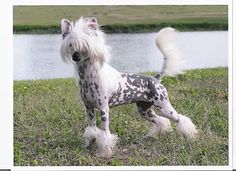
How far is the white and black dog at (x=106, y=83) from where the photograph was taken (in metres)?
3.78

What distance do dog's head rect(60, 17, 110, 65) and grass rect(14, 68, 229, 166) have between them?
2.29 ft

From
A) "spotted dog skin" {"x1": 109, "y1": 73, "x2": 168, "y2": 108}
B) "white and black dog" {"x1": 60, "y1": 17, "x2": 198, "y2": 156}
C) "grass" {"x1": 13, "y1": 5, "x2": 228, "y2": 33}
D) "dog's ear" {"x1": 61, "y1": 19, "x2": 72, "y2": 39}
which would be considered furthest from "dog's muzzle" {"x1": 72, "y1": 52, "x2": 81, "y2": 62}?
"grass" {"x1": 13, "y1": 5, "x2": 228, "y2": 33}

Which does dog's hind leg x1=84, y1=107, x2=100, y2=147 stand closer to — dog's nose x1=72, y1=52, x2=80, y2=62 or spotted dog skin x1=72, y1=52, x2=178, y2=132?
spotted dog skin x1=72, y1=52, x2=178, y2=132

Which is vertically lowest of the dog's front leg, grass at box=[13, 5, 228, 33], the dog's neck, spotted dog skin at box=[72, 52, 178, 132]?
the dog's front leg

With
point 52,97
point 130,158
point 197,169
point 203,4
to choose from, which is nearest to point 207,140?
point 197,169

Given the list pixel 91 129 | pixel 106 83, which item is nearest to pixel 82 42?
pixel 106 83

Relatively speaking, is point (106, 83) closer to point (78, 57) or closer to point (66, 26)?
point (78, 57)

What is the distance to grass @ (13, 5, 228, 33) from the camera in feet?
14.1

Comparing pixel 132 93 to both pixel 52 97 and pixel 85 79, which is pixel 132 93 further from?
pixel 52 97

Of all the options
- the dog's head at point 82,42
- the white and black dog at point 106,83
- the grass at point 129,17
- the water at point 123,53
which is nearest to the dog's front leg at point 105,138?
the white and black dog at point 106,83

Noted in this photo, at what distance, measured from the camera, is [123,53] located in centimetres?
466

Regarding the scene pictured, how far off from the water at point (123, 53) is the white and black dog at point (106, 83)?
456 millimetres

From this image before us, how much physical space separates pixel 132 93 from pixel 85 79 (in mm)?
368

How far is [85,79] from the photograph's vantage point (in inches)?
152
